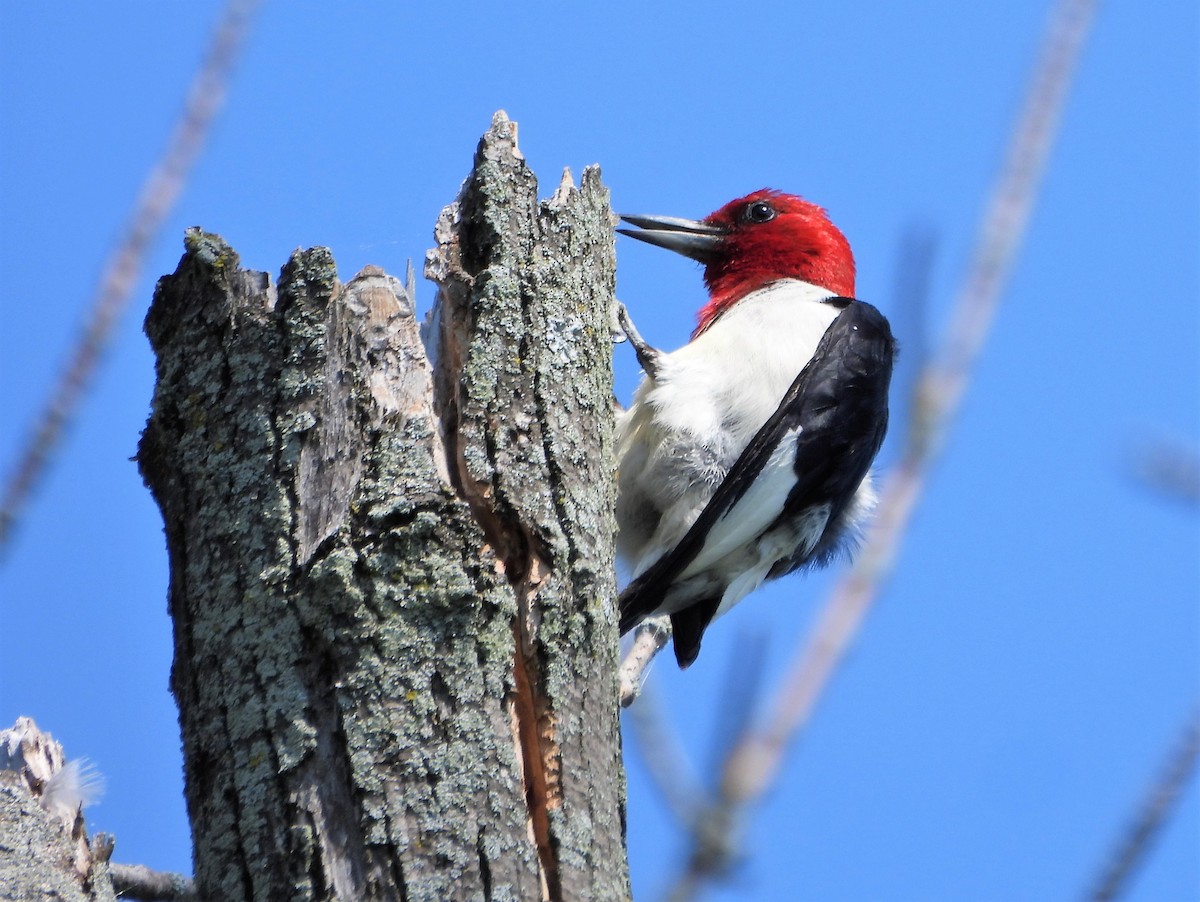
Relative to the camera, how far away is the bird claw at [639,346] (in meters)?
3.60

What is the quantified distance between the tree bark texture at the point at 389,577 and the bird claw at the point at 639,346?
1.27 meters

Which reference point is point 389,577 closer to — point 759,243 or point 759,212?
point 759,243

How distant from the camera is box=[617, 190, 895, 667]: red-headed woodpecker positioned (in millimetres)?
3500

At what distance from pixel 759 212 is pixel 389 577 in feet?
9.86

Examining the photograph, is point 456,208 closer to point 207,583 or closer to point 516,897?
point 207,583

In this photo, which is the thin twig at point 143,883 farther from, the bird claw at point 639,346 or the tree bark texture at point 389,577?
the bird claw at point 639,346

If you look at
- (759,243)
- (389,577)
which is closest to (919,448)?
(389,577)

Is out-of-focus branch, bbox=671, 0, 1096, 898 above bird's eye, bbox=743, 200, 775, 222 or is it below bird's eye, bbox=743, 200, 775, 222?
below

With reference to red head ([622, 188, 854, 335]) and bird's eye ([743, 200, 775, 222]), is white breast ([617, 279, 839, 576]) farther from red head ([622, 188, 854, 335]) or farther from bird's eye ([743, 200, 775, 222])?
bird's eye ([743, 200, 775, 222])

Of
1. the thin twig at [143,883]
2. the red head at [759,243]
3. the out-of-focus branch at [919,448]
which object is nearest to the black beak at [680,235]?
the red head at [759,243]

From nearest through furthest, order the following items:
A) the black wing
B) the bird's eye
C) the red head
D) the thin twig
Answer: the thin twig → the black wing → the red head → the bird's eye

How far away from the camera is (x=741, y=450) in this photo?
357 centimetres

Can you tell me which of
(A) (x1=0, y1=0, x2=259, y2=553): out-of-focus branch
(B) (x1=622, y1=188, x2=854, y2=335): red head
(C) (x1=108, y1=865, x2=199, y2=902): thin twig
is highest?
(B) (x1=622, y1=188, x2=854, y2=335): red head

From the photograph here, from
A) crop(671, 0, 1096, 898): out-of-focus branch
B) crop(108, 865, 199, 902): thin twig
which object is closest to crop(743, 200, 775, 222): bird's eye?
crop(671, 0, 1096, 898): out-of-focus branch
